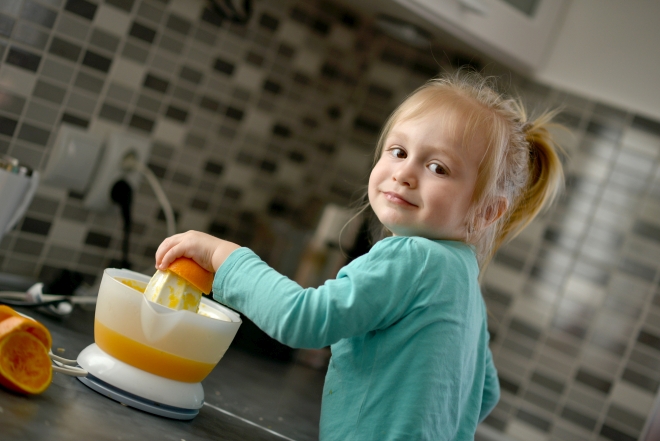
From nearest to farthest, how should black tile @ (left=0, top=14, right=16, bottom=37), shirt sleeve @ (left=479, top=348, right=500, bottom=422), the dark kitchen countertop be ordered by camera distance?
1. the dark kitchen countertop
2. shirt sleeve @ (left=479, top=348, right=500, bottom=422)
3. black tile @ (left=0, top=14, right=16, bottom=37)

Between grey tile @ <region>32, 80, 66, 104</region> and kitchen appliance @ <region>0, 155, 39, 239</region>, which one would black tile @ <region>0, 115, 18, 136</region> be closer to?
grey tile @ <region>32, 80, 66, 104</region>

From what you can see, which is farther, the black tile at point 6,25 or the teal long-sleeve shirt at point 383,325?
the black tile at point 6,25

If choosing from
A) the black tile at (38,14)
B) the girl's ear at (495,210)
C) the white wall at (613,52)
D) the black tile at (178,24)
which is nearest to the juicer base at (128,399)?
the girl's ear at (495,210)

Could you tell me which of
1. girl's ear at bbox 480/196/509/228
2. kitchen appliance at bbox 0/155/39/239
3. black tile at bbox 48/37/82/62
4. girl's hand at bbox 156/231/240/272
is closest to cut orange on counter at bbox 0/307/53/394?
girl's hand at bbox 156/231/240/272

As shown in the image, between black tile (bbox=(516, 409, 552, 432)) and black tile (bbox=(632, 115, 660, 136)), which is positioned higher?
black tile (bbox=(632, 115, 660, 136))

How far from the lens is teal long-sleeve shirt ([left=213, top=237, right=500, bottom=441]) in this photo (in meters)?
0.70

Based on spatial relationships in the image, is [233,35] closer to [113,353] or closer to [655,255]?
[113,353]

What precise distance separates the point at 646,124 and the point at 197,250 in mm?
1204

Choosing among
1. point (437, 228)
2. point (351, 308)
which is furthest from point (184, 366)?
point (437, 228)

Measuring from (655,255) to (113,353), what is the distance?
123 cm

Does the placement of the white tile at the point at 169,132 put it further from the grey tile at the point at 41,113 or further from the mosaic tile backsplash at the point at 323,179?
the grey tile at the point at 41,113

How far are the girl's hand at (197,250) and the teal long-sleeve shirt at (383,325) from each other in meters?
0.02

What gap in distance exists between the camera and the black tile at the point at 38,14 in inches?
45.8

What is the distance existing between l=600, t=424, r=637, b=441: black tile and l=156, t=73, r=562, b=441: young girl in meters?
0.80
